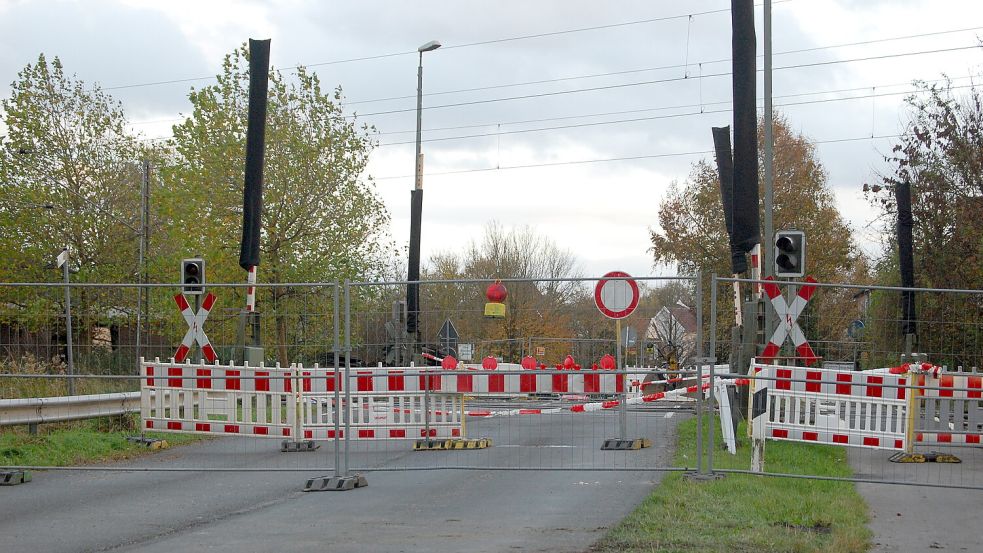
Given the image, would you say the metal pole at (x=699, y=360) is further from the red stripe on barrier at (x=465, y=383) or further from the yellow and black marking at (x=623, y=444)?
the yellow and black marking at (x=623, y=444)

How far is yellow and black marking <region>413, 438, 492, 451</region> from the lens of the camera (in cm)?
1359

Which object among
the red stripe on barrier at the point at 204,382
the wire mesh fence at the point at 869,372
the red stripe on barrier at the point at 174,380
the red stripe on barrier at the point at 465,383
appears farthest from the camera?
the red stripe on barrier at the point at 174,380

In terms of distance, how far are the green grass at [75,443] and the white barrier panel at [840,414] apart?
8.39m

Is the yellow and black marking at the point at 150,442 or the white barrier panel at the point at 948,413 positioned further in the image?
the yellow and black marking at the point at 150,442

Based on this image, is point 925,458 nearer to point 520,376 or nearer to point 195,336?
point 520,376

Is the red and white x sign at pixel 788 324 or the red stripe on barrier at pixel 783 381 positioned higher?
the red and white x sign at pixel 788 324

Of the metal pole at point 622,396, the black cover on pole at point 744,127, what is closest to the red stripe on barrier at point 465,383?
the metal pole at point 622,396

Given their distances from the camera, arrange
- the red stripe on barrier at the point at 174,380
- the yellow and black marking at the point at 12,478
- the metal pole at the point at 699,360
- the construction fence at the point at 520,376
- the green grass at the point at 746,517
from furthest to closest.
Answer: the red stripe on barrier at the point at 174,380 → the yellow and black marking at the point at 12,478 → the construction fence at the point at 520,376 → the metal pole at the point at 699,360 → the green grass at the point at 746,517

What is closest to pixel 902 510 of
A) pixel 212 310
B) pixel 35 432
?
pixel 212 310

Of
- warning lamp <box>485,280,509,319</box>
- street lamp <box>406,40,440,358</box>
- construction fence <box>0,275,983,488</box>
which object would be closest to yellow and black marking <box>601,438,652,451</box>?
construction fence <box>0,275,983,488</box>

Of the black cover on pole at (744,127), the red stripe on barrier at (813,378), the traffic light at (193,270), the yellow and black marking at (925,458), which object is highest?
the black cover on pole at (744,127)

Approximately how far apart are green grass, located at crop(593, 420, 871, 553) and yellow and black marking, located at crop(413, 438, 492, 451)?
11.1ft

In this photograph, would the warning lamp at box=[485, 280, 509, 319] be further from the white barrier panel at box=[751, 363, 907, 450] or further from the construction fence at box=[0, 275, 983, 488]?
the white barrier panel at box=[751, 363, 907, 450]

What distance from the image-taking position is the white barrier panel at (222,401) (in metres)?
13.0
